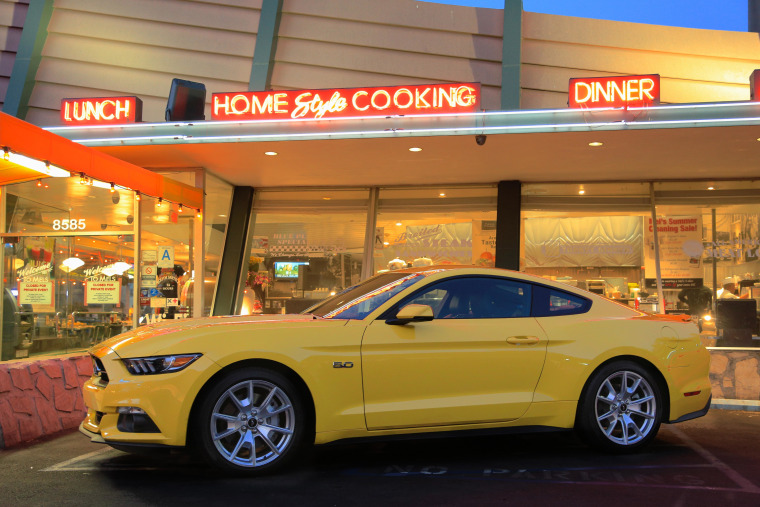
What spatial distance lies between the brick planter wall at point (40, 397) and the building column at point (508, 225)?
751 centimetres

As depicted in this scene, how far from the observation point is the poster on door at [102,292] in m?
10.1

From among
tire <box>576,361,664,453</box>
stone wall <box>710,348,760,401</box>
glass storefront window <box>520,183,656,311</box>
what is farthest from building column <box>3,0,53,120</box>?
stone wall <box>710,348,760,401</box>

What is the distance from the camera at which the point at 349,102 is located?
9.27 metres

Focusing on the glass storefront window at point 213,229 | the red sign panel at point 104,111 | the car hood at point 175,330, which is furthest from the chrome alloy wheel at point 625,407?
the glass storefront window at point 213,229

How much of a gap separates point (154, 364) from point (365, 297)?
1560 mm

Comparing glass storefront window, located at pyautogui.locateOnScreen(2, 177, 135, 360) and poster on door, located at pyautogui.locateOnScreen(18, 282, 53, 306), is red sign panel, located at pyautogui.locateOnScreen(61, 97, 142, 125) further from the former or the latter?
poster on door, located at pyautogui.locateOnScreen(18, 282, 53, 306)

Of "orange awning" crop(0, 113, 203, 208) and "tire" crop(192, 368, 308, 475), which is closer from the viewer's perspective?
"tire" crop(192, 368, 308, 475)

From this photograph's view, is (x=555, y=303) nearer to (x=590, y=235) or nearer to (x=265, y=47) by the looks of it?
(x=590, y=235)

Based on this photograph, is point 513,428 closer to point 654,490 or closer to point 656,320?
point 654,490

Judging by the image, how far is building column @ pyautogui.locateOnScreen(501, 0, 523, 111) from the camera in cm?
1245

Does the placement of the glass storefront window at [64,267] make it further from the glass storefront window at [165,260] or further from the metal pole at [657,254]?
the metal pole at [657,254]

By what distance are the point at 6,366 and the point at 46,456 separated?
99 cm

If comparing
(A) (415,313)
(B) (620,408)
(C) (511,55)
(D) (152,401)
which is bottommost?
(B) (620,408)

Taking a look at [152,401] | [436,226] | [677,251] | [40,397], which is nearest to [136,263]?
[40,397]
